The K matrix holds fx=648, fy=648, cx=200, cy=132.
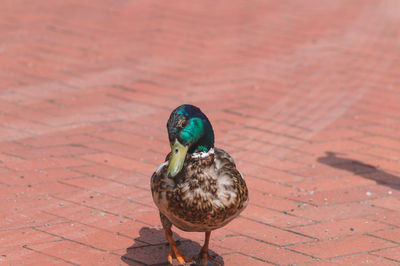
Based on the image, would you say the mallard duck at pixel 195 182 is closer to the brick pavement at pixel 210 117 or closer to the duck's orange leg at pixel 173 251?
the duck's orange leg at pixel 173 251

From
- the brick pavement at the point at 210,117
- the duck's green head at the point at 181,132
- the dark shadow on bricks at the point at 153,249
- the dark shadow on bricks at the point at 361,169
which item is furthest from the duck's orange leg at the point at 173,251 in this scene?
the dark shadow on bricks at the point at 361,169

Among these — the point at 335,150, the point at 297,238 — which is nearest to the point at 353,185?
the point at 335,150

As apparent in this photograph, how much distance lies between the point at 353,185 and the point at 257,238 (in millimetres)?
1146

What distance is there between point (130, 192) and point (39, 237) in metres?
0.85

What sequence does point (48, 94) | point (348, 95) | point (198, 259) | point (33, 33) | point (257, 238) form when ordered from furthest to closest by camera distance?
1. point (33, 33)
2. point (348, 95)
3. point (48, 94)
4. point (257, 238)
5. point (198, 259)

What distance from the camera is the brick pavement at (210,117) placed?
3984mm

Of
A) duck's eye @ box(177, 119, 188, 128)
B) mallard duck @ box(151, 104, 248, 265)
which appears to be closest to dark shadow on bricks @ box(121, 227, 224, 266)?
mallard duck @ box(151, 104, 248, 265)

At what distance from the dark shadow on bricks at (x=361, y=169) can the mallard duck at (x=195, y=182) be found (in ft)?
6.21

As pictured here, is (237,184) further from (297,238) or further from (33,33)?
(33,33)

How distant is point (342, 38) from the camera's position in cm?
843

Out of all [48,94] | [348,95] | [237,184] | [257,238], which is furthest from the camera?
[348,95]

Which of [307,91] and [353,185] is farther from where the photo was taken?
[307,91]

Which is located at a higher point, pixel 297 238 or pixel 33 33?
pixel 33 33

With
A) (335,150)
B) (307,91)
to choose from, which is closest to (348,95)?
(307,91)
